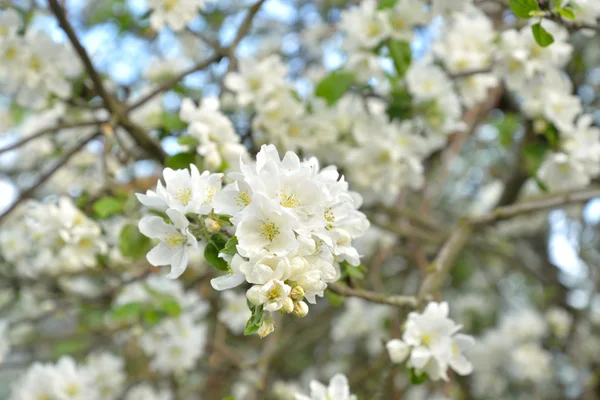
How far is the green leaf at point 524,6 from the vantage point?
1.31 metres

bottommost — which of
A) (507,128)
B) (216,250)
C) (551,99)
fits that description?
(507,128)

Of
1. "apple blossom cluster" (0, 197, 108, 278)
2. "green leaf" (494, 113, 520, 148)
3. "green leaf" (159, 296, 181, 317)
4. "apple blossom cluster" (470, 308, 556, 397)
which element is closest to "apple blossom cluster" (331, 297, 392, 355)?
"apple blossom cluster" (470, 308, 556, 397)

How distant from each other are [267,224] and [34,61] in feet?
4.67

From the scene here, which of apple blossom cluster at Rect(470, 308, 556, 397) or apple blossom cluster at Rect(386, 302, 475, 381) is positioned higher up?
apple blossom cluster at Rect(386, 302, 475, 381)

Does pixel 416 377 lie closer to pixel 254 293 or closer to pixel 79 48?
pixel 254 293

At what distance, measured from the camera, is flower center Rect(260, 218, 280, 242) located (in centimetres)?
90

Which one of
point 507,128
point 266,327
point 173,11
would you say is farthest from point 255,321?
point 507,128

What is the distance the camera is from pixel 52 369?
188cm

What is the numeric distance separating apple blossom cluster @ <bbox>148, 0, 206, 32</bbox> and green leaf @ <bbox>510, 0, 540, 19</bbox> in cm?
99

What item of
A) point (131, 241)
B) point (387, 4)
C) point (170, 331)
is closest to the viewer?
point (131, 241)

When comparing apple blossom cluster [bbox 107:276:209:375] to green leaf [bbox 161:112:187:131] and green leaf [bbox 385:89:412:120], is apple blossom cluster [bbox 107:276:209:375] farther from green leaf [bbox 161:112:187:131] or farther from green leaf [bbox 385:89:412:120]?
green leaf [bbox 385:89:412:120]

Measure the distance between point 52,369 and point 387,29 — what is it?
1587 millimetres

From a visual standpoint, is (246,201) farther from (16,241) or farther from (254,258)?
(16,241)

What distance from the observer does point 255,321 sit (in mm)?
901
